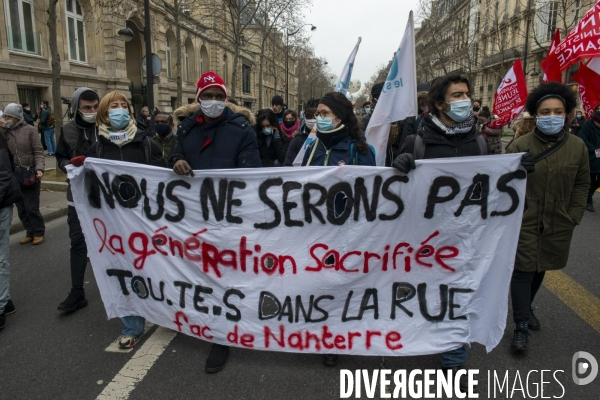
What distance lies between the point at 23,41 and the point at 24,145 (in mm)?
14326

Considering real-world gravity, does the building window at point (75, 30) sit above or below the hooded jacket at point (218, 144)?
above

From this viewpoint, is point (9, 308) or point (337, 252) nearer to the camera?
point (337, 252)

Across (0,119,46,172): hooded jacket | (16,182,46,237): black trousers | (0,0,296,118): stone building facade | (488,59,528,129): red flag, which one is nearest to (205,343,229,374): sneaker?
(0,119,46,172): hooded jacket

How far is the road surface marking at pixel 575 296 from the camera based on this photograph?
11.6 feet

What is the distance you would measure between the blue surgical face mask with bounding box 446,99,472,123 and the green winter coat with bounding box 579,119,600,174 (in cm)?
494

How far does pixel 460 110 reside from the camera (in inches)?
110

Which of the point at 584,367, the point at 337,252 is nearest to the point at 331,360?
the point at 337,252

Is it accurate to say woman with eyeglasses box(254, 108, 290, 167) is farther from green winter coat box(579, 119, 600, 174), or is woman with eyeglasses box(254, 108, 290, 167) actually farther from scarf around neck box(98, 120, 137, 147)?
green winter coat box(579, 119, 600, 174)

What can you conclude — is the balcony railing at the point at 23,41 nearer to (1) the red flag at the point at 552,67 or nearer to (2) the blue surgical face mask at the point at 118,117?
(2) the blue surgical face mask at the point at 118,117

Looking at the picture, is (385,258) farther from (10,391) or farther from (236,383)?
(10,391)

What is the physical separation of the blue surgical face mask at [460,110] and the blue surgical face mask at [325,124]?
2.65ft

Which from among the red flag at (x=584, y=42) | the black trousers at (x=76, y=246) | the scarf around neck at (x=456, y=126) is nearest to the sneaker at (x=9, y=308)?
the black trousers at (x=76, y=246)

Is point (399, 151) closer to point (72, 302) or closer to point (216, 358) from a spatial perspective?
point (216, 358)

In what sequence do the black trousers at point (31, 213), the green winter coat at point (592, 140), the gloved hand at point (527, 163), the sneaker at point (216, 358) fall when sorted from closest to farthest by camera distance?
the gloved hand at point (527, 163) < the sneaker at point (216, 358) < the black trousers at point (31, 213) < the green winter coat at point (592, 140)
